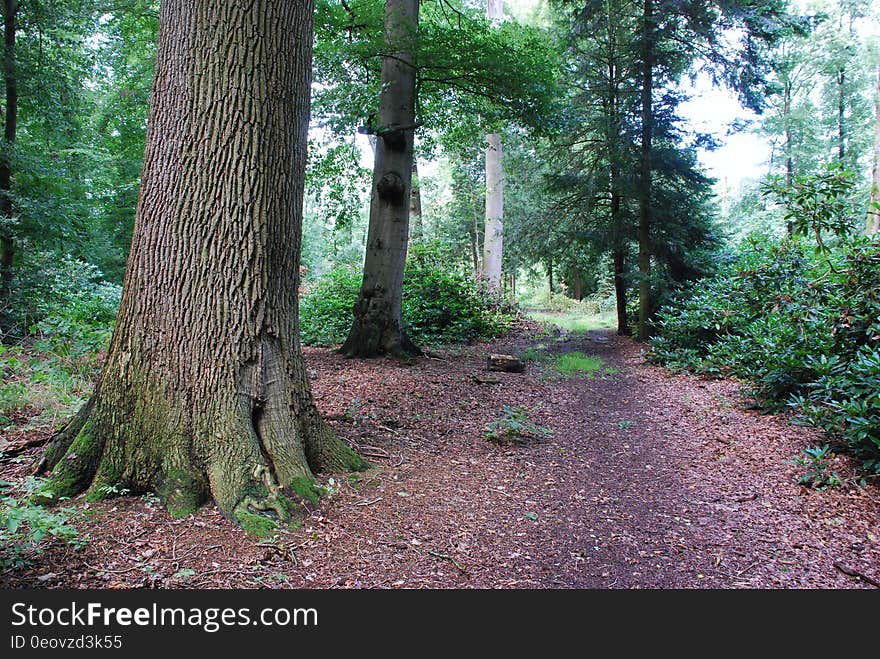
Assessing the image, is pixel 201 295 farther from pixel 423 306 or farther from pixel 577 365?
pixel 423 306

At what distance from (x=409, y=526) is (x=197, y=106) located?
2802mm

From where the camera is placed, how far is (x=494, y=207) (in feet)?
56.9

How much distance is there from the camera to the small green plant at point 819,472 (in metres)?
3.83

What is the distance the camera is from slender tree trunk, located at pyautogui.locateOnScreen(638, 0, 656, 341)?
1198 centimetres

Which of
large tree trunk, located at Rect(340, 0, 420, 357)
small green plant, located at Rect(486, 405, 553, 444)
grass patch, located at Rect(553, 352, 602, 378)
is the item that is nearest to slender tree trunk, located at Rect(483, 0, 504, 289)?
grass patch, located at Rect(553, 352, 602, 378)

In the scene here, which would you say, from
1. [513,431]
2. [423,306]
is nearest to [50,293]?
[423,306]

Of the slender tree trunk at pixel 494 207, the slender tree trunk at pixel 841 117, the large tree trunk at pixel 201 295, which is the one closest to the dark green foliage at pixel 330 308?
the slender tree trunk at pixel 494 207

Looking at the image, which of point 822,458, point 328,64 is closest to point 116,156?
point 328,64

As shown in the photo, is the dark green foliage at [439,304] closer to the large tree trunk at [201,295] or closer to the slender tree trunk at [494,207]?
the slender tree trunk at [494,207]

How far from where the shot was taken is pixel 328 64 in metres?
8.16

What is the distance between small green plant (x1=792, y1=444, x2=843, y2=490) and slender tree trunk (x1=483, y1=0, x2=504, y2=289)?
42.3 ft

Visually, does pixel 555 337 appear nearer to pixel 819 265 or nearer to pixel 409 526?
pixel 819 265

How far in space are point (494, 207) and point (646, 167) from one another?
596 centimetres

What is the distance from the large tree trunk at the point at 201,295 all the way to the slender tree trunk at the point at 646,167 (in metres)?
10.6
